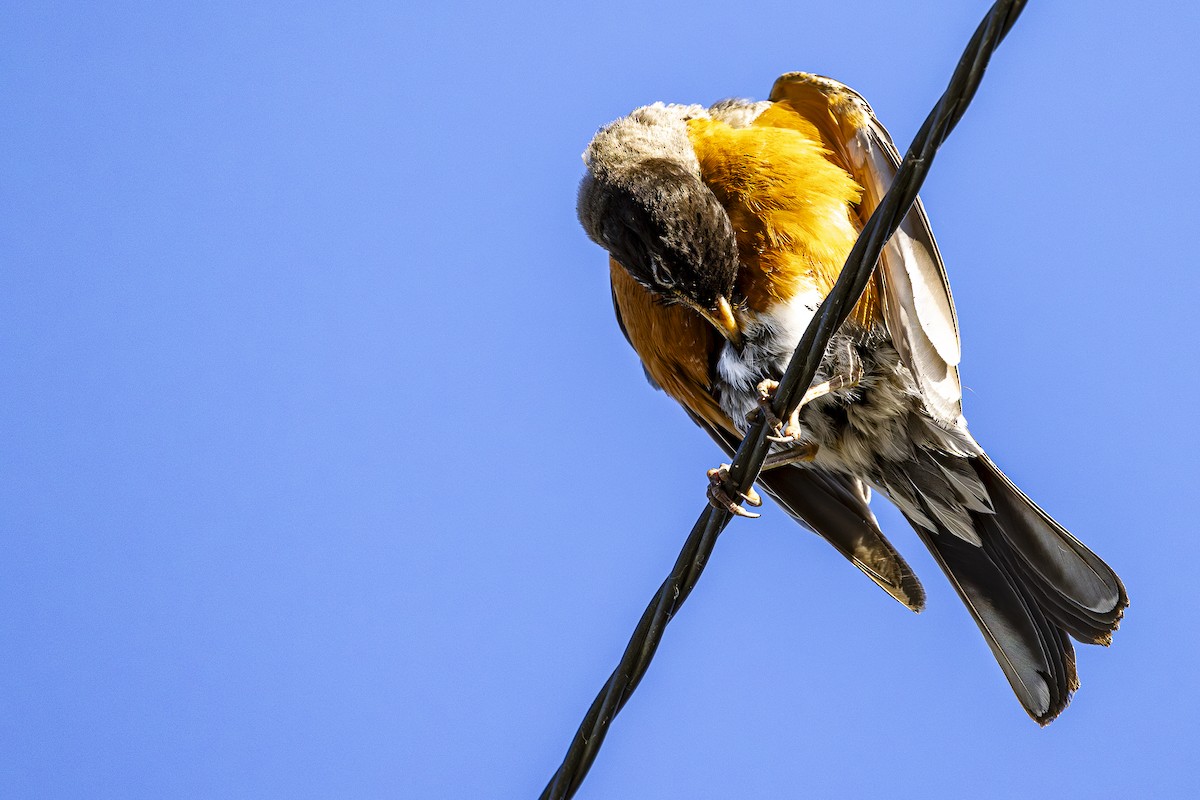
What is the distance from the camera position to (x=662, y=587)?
2.67 metres

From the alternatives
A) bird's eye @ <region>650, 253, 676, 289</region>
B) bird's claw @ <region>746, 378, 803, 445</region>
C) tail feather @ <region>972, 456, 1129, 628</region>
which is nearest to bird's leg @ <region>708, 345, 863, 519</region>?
bird's claw @ <region>746, 378, 803, 445</region>

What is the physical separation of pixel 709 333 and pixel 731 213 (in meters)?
0.46

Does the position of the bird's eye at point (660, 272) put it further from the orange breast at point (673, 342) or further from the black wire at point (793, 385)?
the black wire at point (793, 385)

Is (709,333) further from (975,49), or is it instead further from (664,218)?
(975,49)

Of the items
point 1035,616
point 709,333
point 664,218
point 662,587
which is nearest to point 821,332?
point 662,587

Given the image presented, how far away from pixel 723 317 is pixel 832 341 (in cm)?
48

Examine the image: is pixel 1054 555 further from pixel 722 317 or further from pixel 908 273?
pixel 722 317

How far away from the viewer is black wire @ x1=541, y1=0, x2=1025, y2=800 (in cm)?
219

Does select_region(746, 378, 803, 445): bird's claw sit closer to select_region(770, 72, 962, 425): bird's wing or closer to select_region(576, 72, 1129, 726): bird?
select_region(576, 72, 1129, 726): bird

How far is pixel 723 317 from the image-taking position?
13.0 feet

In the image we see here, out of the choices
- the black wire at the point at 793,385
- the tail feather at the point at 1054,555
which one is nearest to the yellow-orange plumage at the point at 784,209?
the tail feather at the point at 1054,555

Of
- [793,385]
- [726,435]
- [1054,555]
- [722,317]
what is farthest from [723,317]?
[1054,555]

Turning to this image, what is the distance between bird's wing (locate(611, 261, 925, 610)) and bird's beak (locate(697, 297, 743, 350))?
21 cm

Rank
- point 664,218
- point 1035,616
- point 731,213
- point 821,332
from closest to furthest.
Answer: point 821,332
point 664,218
point 731,213
point 1035,616
